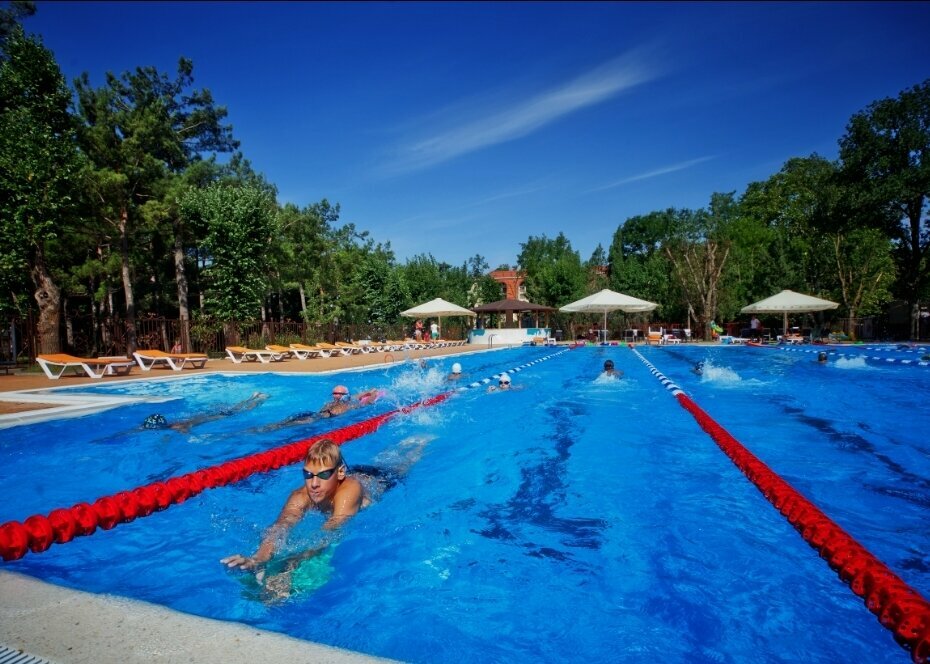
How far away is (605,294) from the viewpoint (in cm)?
2631

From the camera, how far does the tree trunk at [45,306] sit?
1462 centimetres

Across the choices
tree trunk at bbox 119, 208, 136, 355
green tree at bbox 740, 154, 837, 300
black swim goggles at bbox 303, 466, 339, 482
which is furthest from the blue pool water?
green tree at bbox 740, 154, 837, 300

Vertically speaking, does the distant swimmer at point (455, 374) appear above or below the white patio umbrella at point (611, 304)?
below

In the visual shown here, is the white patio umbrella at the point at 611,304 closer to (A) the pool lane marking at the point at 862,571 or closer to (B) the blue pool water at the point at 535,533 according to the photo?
(B) the blue pool water at the point at 535,533

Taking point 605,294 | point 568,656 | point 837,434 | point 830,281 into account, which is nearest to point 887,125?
point 830,281

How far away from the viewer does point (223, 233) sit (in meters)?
20.0

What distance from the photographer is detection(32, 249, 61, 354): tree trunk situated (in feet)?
48.0

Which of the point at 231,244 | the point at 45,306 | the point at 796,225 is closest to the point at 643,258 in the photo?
the point at 796,225

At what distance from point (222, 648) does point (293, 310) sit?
1344 inches

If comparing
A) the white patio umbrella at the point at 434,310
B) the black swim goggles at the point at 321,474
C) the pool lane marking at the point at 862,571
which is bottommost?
the pool lane marking at the point at 862,571

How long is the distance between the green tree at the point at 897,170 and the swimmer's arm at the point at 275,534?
30.8 m

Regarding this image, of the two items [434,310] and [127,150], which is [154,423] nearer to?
[127,150]

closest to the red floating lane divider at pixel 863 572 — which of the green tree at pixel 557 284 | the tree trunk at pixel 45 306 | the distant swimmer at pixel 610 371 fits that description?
the distant swimmer at pixel 610 371

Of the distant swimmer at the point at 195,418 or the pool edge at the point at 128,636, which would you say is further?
the distant swimmer at the point at 195,418
